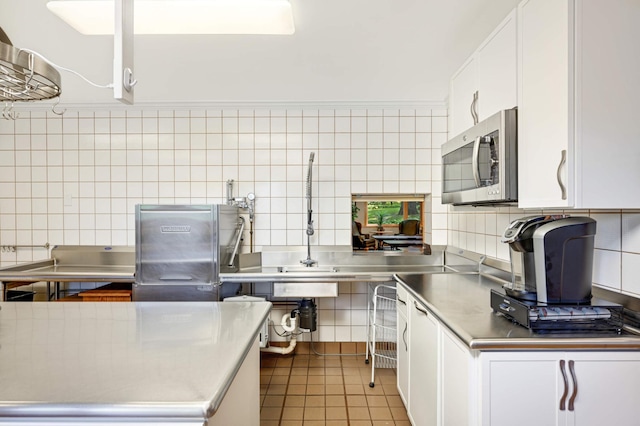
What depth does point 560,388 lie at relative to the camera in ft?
3.59

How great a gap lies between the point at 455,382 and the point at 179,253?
192 centimetres

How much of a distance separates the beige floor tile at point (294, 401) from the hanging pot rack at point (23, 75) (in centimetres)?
205

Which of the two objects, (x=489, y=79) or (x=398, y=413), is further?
(x=398, y=413)

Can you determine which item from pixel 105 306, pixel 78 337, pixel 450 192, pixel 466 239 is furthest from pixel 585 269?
pixel 105 306

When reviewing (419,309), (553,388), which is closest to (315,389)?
(419,309)

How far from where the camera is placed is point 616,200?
3.72 feet

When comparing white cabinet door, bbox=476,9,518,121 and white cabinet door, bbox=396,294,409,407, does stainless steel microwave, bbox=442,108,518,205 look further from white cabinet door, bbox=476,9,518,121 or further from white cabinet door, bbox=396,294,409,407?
white cabinet door, bbox=396,294,409,407

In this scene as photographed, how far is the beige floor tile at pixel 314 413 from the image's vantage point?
6.79 ft

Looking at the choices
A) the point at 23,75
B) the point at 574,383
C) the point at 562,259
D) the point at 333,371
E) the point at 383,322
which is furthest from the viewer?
the point at 383,322

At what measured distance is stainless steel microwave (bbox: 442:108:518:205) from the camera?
1.44 meters

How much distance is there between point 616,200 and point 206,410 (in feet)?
4.38

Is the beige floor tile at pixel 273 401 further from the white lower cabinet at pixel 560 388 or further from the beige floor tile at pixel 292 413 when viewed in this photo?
the white lower cabinet at pixel 560 388

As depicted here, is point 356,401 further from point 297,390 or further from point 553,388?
point 553,388

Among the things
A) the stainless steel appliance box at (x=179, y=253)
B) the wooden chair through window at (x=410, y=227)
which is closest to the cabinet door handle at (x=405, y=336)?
the stainless steel appliance box at (x=179, y=253)
